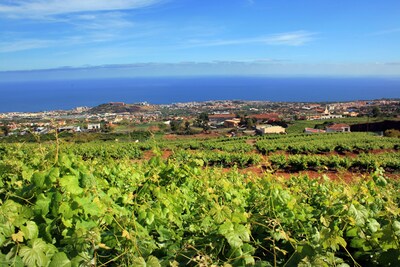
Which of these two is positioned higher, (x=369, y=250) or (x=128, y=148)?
(x=369, y=250)

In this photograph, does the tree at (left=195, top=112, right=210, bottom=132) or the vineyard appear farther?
the tree at (left=195, top=112, right=210, bottom=132)

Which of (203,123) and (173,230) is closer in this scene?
(173,230)

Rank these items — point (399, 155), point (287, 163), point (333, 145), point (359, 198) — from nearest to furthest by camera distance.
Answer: point (359, 198)
point (287, 163)
point (399, 155)
point (333, 145)

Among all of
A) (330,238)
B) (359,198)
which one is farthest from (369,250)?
(359,198)

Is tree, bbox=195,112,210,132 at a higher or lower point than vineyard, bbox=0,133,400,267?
lower

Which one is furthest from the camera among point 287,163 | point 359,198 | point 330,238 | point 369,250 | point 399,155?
point 399,155

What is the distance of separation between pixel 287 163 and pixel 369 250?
15525mm

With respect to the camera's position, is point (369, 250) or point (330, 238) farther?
point (369, 250)

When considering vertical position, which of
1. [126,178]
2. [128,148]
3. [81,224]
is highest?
[81,224]

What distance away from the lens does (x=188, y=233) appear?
2.30 meters

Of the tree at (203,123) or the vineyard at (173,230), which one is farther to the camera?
the tree at (203,123)

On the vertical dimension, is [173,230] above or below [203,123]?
above

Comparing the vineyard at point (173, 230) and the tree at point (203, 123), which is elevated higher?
the vineyard at point (173, 230)

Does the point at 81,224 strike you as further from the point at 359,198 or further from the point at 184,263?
the point at 359,198
